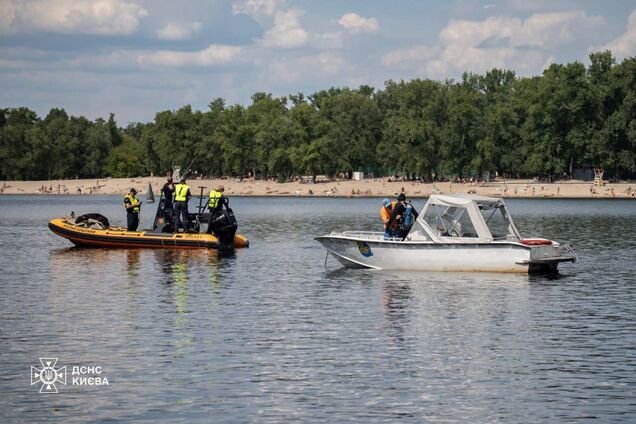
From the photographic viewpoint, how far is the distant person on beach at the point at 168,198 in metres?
44.8

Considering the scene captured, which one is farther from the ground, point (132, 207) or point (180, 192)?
point (180, 192)

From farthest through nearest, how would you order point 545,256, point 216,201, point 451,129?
point 451,129 < point 216,201 < point 545,256

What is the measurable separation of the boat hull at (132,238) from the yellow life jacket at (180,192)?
1.58 meters

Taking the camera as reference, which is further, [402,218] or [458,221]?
[402,218]

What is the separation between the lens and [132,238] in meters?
46.7

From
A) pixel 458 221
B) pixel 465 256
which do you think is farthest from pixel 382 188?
pixel 465 256

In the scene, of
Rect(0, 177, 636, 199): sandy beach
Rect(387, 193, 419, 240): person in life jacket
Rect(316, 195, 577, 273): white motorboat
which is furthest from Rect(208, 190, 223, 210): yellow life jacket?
Rect(0, 177, 636, 199): sandy beach

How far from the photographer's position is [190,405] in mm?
18141

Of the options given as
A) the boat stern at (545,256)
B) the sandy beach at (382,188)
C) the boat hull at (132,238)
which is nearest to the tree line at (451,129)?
the sandy beach at (382,188)

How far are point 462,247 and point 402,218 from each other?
2.81 m

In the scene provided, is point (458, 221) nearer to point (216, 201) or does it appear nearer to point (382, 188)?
Result: point (216, 201)

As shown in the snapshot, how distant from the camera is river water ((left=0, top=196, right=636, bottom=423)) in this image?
1816cm

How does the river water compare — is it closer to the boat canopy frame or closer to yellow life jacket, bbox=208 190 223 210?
the boat canopy frame

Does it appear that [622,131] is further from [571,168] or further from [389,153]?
[389,153]
